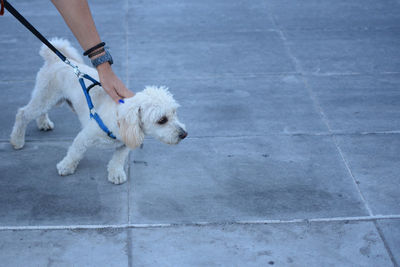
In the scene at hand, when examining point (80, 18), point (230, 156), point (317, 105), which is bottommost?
point (317, 105)

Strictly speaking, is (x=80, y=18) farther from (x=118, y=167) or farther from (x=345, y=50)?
(x=345, y=50)

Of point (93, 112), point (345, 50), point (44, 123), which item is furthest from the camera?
point (345, 50)

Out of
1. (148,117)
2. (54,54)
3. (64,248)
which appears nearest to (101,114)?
(148,117)

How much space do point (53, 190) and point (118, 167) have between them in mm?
601

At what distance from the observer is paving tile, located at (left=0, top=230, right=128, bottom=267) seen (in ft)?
11.4

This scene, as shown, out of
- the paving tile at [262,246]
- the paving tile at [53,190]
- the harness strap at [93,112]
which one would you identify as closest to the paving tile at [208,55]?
the paving tile at [53,190]

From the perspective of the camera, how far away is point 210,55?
6465mm

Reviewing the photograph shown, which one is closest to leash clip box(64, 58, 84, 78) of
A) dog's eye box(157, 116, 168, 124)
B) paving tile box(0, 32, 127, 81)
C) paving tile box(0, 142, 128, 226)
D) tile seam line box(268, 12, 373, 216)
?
dog's eye box(157, 116, 168, 124)

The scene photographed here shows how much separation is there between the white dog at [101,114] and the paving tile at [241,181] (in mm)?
394

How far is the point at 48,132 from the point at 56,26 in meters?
2.64

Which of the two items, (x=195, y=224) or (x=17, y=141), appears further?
(x=17, y=141)

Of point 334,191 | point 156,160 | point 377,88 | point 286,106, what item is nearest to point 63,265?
point 156,160

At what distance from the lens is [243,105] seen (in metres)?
5.46

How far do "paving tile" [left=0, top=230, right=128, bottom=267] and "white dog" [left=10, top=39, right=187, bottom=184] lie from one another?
0.71 metres
